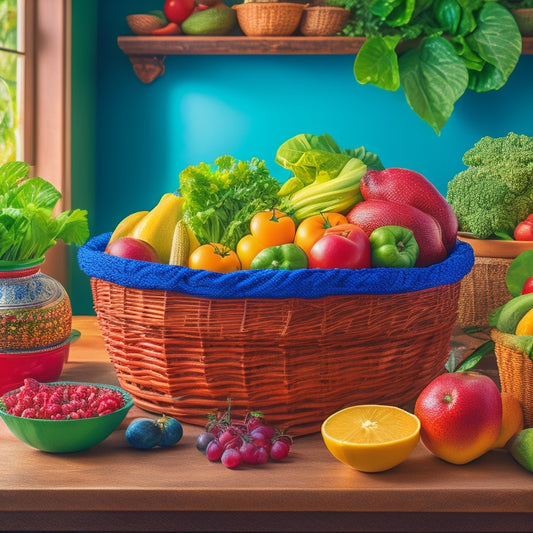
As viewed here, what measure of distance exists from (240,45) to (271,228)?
7.06 feet

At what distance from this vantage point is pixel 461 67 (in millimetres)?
2850

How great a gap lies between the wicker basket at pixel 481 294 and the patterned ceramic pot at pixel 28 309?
2.35 feet

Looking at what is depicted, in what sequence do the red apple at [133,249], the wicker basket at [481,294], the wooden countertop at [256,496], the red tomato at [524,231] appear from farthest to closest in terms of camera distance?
the red tomato at [524,231], the wicker basket at [481,294], the red apple at [133,249], the wooden countertop at [256,496]

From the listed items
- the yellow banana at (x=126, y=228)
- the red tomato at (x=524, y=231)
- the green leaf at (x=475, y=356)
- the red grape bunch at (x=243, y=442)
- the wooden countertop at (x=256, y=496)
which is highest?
the yellow banana at (x=126, y=228)

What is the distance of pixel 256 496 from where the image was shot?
74cm

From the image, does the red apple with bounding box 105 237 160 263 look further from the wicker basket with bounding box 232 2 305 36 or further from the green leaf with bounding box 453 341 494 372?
the wicker basket with bounding box 232 2 305 36

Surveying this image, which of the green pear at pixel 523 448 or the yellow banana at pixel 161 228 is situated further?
the yellow banana at pixel 161 228

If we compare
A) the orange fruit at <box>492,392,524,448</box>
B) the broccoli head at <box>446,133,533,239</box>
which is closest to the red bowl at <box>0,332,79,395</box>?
the orange fruit at <box>492,392,524,448</box>

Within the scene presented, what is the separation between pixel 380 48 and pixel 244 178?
1.92 metres

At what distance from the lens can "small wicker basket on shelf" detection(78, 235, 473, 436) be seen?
84 cm

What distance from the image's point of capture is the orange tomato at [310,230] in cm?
94

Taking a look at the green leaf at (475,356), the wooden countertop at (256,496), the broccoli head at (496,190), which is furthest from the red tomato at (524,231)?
the wooden countertop at (256,496)

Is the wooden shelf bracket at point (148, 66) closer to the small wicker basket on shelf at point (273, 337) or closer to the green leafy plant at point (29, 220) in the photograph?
the green leafy plant at point (29, 220)

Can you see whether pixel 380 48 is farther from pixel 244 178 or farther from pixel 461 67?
pixel 244 178
